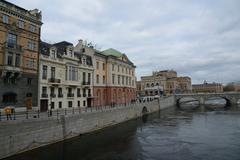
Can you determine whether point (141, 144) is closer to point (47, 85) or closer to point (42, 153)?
point (42, 153)

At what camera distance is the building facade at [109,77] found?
50463mm

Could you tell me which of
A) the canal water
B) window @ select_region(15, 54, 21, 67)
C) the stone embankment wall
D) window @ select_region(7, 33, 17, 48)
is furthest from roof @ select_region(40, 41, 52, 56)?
the canal water

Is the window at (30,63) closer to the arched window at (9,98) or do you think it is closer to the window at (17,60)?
the window at (17,60)

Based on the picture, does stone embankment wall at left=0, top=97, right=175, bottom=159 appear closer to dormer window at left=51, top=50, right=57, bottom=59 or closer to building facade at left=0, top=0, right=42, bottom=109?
building facade at left=0, top=0, right=42, bottom=109

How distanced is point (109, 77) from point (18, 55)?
26.0 m

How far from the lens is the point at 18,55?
31469 millimetres

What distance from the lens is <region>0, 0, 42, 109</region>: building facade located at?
29594 mm

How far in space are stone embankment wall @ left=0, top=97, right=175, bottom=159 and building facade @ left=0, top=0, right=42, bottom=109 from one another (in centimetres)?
962

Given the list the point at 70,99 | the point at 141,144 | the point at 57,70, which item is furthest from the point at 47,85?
the point at 141,144

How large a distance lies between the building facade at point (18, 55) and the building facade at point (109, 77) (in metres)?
17.3

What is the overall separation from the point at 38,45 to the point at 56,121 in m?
16.1

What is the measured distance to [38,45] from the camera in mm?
35188

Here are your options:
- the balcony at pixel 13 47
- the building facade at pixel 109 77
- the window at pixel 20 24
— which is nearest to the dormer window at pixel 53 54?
the balcony at pixel 13 47

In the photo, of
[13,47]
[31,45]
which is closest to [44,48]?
[31,45]
